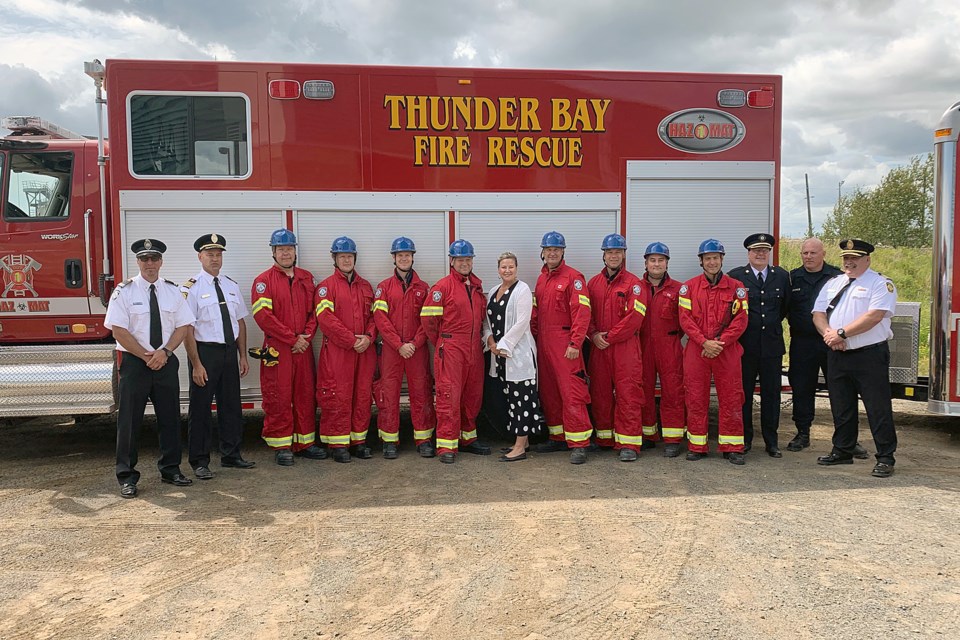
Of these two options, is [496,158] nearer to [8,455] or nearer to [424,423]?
[424,423]

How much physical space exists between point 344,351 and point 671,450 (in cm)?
294

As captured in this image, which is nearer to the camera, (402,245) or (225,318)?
(225,318)

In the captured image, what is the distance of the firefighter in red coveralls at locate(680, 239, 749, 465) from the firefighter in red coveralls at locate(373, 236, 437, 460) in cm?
222

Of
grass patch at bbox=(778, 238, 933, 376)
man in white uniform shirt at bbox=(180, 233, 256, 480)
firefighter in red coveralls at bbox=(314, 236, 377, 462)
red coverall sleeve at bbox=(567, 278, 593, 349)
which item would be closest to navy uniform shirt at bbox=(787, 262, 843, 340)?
red coverall sleeve at bbox=(567, 278, 593, 349)

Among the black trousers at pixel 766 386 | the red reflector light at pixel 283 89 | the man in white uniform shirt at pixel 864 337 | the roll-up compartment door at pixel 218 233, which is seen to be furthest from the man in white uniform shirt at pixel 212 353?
the man in white uniform shirt at pixel 864 337

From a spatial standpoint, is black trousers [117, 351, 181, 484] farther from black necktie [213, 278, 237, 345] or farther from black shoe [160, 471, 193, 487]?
black necktie [213, 278, 237, 345]

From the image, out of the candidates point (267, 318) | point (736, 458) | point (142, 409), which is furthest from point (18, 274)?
point (736, 458)

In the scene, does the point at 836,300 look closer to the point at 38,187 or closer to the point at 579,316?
the point at 579,316

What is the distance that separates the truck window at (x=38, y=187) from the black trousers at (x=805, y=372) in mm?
6706

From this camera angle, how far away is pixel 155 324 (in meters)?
4.94

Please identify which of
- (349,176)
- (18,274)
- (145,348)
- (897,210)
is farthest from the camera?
(897,210)

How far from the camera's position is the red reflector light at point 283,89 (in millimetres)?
5742

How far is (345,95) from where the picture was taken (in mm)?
5816

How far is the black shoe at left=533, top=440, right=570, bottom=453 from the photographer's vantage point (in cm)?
613
